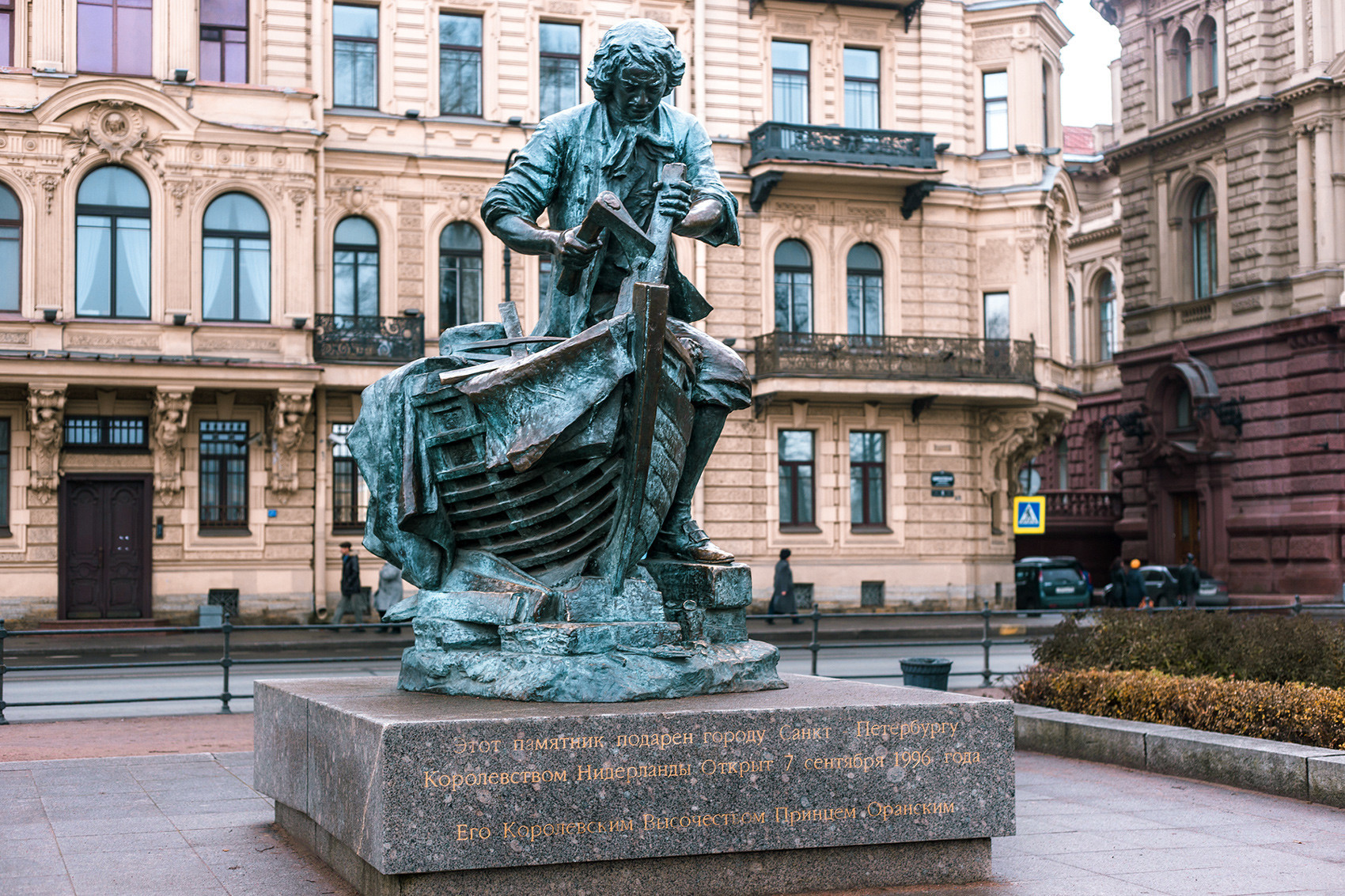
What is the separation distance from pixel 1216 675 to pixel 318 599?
69.0ft

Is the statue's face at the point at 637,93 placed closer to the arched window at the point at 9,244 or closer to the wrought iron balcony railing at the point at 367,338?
the wrought iron balcony railing at the point at 367,338

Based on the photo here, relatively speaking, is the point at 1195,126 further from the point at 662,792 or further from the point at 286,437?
the point at 662,792

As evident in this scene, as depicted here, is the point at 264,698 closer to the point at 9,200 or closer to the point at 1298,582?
the point at 9,200

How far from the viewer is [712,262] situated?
109 feet

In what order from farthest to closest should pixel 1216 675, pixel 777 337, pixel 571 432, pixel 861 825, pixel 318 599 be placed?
1. pixel 777 337
2. pixel 318 599
3. pixel 1216 675
4. pixel 571 432
5. pixel 861 825

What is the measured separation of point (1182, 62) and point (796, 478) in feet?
56.3

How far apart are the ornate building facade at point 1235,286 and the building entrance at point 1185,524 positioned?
6cm

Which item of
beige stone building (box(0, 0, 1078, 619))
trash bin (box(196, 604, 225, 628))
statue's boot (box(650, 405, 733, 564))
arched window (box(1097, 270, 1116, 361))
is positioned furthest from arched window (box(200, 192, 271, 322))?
arched window (box(1097, 270, 1116, 361))

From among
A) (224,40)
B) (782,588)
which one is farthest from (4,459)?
(782,588)

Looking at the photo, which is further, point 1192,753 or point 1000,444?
point 1000,444

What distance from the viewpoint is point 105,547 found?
2823cm

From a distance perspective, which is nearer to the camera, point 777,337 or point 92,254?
point 92,254

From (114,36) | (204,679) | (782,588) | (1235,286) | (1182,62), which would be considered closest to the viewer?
(204,679)

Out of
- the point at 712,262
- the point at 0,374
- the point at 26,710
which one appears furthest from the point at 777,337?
the point at 26,710
